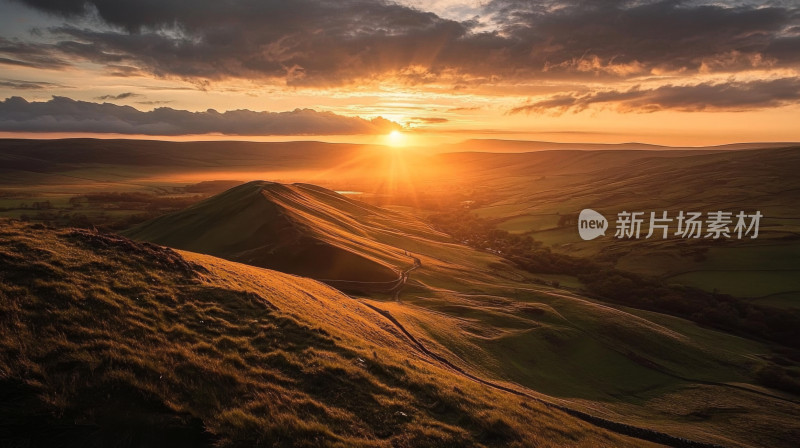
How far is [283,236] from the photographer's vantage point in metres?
115

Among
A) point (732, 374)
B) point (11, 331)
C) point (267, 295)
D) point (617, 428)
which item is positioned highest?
point (11, 331)

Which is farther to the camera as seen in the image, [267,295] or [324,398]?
[267,295]

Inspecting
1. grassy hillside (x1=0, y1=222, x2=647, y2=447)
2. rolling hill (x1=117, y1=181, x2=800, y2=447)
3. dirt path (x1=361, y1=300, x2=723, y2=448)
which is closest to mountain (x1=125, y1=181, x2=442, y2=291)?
rolling hill (x1=117, y1=181, x2=800, y2=447)

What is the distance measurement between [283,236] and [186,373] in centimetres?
9861

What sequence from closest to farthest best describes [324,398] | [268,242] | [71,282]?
1. [324,398]
2. [71,282]
3. [268,242]

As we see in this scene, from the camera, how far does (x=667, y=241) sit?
600ft

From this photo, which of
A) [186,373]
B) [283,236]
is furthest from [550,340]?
[283,236]

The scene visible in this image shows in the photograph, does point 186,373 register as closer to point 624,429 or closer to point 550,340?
point 624,429

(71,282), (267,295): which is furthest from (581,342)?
(71,282)

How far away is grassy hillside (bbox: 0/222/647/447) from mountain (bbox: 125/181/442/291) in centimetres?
6483

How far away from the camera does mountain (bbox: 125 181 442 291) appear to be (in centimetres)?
10288

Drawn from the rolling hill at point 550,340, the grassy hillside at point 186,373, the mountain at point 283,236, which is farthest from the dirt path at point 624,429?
the mountain at point 283,236

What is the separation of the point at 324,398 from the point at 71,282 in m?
17.2

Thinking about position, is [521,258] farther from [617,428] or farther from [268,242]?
[617,428]
